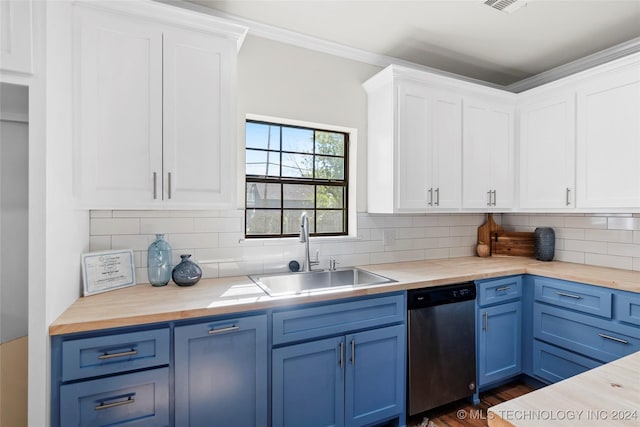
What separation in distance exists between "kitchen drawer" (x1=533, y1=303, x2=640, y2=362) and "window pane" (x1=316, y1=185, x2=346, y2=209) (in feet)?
5.58

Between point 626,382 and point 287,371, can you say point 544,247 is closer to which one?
point 626,382

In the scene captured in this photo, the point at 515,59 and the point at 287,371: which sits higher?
the point at 515,59

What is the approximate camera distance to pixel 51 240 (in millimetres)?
1353

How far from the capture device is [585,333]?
88.0 inches

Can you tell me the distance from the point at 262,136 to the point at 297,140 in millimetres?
283

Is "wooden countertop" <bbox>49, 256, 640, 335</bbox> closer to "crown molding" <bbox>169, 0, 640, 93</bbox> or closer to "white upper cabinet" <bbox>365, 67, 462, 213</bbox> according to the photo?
"white upper cabinet" <bbox>365, 67, 462, 213</bbox>

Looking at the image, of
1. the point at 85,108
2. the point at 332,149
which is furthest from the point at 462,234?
the point at 85,108

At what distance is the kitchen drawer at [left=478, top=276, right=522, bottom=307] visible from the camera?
2.36m

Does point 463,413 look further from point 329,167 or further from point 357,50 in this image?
point 357,50

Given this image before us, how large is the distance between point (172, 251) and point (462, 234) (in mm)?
2573

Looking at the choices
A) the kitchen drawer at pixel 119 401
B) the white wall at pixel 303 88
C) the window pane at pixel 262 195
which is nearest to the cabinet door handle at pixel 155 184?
the white wall at pixel 303 88

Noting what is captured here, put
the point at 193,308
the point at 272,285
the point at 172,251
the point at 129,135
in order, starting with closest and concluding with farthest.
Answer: the point at 193,308 < the point at 129,135 < the point at 172,251 < the point at 272,285

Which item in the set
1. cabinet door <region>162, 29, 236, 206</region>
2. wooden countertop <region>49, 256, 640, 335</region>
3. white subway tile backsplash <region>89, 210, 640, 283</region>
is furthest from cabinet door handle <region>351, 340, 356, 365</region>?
cabinet door <region>162, 29, 236, 206</region>

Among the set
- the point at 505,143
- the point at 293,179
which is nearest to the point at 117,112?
the point at 293,179
